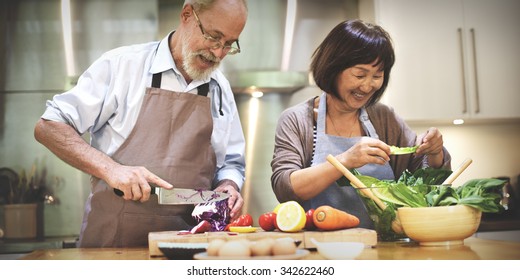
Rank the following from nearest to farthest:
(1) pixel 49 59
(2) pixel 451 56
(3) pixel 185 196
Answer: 1. (3) pixel 185 196
2. (2) pixel 451 56
3. (1) pixel 49 59

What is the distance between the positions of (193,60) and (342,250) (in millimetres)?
675

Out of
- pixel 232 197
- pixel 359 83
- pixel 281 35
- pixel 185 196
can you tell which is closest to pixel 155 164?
pixel 185 196

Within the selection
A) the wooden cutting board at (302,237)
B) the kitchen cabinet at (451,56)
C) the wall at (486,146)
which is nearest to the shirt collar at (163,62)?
the wooden cutting board at (302,237)

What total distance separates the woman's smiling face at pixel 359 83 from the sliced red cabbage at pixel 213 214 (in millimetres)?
435

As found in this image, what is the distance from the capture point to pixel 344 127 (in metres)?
1.51

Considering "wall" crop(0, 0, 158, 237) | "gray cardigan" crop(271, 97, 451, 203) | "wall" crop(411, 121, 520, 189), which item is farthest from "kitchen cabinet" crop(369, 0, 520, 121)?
"wall" crop(0, 0, 158, 237)

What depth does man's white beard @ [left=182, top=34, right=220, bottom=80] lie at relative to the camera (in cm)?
142

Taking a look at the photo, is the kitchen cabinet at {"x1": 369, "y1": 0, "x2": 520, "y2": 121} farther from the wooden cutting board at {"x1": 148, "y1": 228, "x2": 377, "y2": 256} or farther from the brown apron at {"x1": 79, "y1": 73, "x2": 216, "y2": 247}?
the wooden cutting board at {"x1": 148, "y1": 228, "x2": 377, "y2": 256}

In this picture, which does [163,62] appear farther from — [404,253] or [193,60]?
[404,253]

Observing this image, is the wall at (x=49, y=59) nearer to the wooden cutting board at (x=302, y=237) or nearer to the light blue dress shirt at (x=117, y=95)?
the light blue dress shirt at (x=117, y=95)

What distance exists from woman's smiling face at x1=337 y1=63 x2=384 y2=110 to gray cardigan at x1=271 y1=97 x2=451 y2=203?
82 mm

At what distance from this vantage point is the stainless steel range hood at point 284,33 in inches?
101
